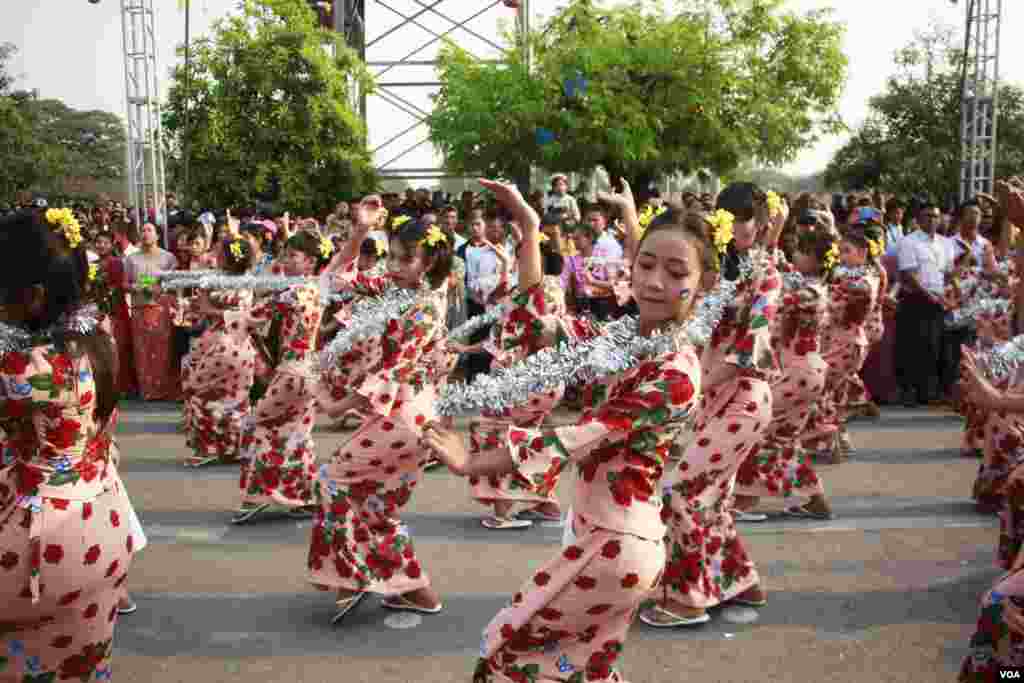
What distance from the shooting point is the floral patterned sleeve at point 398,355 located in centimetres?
473

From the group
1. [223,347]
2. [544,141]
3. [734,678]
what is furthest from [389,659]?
[544,141]

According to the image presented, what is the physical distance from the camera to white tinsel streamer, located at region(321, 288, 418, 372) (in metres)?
4.84

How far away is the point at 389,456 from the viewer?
4863 mm

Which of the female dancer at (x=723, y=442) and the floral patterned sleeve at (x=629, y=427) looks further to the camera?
the female dancer at (x=723, y=442)

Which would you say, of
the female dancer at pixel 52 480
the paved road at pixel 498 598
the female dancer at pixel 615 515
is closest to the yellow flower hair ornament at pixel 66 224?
the female dancer at pixel 52 480

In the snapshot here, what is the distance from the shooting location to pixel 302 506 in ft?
23.0

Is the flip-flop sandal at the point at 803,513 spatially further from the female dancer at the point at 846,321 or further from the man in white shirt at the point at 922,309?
the man in white shirt at the point at 922,309

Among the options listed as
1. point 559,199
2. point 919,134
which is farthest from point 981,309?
point 919,134

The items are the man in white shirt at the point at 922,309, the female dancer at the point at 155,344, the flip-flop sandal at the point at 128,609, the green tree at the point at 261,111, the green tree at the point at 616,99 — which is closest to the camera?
the flip-flop sandal at the point at 128,609

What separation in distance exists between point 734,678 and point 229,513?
4078mm

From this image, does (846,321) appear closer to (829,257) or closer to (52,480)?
(829,257)

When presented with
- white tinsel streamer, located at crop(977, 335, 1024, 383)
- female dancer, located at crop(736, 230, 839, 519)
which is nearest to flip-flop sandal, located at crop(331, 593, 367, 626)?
female dancer, located at crop(736, 230, 839, 519)

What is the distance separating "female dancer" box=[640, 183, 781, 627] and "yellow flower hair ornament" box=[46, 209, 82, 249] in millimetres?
2721

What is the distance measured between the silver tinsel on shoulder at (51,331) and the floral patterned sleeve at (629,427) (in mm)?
1433
